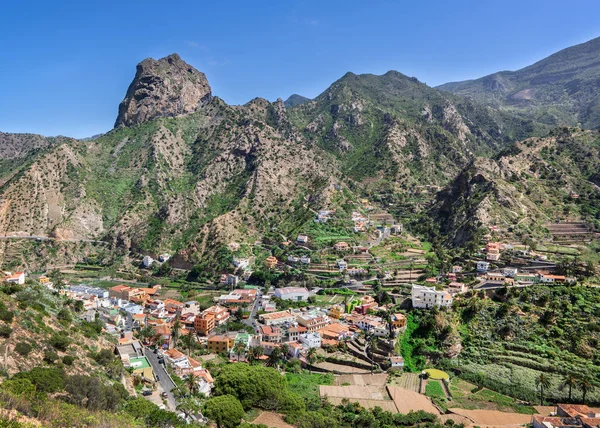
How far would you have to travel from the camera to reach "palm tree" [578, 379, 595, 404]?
36.1 metres

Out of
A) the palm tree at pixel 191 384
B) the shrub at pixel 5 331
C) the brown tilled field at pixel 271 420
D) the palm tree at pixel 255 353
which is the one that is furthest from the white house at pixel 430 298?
the shrub at pixel 5 331

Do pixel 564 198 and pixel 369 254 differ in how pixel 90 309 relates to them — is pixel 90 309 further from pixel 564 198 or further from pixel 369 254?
pixel 564 198

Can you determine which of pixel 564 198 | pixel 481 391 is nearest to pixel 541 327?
pixel 481 391

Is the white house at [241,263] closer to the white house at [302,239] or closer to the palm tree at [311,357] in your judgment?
the white house at [302,239]

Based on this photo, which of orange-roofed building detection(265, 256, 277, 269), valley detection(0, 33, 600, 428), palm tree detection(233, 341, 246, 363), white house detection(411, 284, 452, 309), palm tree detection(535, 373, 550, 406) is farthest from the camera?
orange-roofed building detection(265, 256, 277, 269)

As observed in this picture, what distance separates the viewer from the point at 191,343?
4844 centimetres

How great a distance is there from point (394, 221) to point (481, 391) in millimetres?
66435

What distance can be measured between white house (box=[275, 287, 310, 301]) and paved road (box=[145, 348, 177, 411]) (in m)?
27.2

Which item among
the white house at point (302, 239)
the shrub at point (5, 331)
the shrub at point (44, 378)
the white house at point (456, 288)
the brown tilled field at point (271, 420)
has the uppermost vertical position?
the white house at point (302, 239)

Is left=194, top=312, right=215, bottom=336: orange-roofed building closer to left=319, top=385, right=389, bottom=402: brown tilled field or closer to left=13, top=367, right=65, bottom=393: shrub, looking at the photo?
left=319, top=385, right=389, bottom=402: brown tilled field

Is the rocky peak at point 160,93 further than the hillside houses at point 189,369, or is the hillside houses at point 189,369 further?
the rocky peak at point 160,93

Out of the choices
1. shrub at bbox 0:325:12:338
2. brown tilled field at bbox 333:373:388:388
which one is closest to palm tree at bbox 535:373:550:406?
brown tilled field at bbox 333:373:388:388

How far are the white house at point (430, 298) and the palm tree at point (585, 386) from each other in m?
16.8

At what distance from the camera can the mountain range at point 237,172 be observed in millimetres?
93688
